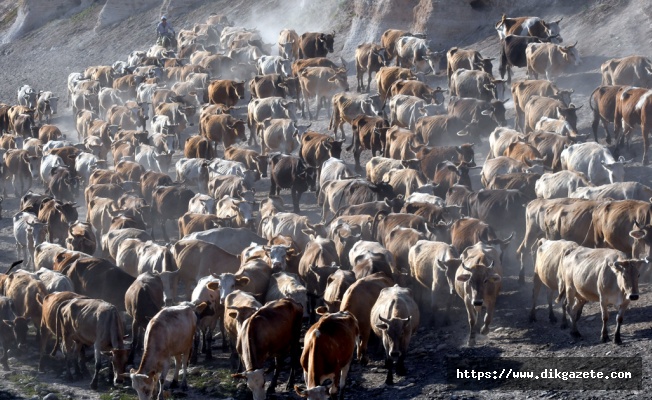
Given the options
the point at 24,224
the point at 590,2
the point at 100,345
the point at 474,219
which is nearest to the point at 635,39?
the point at 590,2

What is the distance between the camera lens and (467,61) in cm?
3150

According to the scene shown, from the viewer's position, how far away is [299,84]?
33281mm

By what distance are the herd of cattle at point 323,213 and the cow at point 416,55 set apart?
6cm

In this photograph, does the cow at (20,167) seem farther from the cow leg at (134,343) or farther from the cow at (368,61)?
the cow leg at (134,343)

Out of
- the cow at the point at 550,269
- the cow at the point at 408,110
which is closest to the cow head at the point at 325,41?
the cow at the point at 408,110

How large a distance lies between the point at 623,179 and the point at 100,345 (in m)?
11.7

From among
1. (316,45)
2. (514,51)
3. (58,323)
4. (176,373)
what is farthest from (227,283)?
(316,45)

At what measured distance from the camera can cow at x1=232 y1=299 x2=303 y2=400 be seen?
14.5 metres

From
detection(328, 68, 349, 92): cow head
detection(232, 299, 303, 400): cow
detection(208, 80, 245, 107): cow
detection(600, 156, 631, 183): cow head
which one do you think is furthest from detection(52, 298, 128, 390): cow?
detection(208, 80, 245, 107): cow

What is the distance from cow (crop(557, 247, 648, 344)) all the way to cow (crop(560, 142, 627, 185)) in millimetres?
5384

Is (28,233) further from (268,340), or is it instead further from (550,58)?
(550,58)

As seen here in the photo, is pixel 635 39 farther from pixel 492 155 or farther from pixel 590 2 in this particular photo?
pixel 492 155

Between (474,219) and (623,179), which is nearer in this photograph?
(474,219)

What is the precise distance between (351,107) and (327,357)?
16.0 metres
